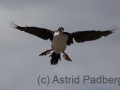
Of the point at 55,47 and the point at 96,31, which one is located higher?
the point at 96,31

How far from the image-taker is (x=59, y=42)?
1786 centimetres

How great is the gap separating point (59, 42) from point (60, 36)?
1.38 ft

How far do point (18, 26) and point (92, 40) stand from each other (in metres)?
5.70

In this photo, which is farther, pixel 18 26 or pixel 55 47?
pixel 18 26

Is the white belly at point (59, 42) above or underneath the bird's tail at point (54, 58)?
above

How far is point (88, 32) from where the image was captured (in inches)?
760

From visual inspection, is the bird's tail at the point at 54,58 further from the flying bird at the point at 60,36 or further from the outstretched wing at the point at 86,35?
the outstretched wing at the point at 86,35

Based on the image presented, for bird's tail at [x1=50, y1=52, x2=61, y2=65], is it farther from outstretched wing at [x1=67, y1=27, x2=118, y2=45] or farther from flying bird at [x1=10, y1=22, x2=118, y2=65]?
outstretched wing at [x1=67, y1=27, x2=118, y2=45]

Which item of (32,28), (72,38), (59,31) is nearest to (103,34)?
(72,38)

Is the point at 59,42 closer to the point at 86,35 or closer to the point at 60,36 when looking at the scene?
the point at 60,36

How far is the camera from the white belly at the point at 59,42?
1783 cm

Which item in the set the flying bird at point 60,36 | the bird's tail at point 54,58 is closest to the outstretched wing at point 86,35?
the flying bird at point 60,36

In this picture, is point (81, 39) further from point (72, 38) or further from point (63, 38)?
point (63, 38)

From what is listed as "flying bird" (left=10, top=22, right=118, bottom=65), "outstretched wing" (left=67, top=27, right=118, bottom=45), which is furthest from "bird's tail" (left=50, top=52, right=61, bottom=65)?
"outstretched wing" (left=67, top=27, right=118, bottom=45)
